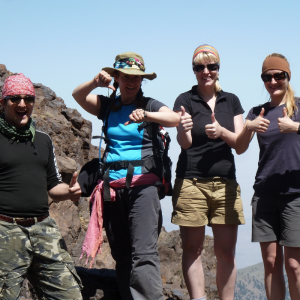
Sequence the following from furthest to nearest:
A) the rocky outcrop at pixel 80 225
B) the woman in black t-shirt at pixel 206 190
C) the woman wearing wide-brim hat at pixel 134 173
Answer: the rocky outcrop at pixel 80 225 < the woman in black t-shirt at pixel 206 190 < the woman wearing wide-brim hat at pixel 134 173

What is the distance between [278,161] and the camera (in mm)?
5824

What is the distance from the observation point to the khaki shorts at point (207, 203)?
5.99 meters

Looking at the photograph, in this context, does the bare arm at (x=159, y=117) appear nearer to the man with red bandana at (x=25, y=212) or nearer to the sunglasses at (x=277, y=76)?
the man with red bandana at (x=25, y=212)

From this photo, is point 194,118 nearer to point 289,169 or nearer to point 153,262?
point 289,169

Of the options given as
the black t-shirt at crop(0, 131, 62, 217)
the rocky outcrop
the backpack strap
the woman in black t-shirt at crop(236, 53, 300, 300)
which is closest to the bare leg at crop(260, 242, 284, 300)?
the woman in black t-shirt at crop(236, 53, 300, 300)

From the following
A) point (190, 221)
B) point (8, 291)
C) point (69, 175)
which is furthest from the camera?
point (69, 175)

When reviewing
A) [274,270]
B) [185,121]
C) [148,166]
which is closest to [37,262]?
[148,166]

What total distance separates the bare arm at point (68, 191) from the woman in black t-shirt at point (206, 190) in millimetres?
1535

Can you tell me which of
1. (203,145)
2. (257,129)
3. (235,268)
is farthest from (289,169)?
(235,268)

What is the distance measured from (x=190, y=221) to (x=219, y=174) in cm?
79

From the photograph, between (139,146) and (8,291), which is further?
(139,146)

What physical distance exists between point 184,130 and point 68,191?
1767 millimetres

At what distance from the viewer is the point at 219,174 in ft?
19.8

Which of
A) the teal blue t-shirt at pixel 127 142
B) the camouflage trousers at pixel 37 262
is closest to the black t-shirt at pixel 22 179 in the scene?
the camouflage trousers at pixel 37 262
